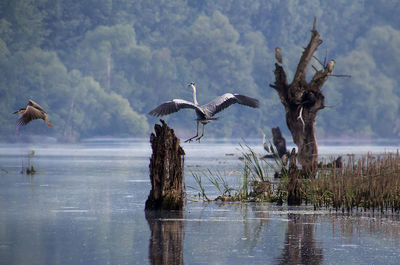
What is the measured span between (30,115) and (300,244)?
838 cm

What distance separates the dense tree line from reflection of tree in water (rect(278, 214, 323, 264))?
6439 centimetres

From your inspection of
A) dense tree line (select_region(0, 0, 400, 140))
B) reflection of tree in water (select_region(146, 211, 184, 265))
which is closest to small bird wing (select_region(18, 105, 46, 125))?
reflection of tree in water (select_region(146, 211, 184, 265))

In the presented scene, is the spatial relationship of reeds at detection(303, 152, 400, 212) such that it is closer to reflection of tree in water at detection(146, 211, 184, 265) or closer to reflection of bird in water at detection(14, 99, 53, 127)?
reflection of tree in water at detection(146, 211, 184, 265)

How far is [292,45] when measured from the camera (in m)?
101

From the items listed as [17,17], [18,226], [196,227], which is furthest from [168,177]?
[17,17]

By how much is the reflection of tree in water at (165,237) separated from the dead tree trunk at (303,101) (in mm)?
7480

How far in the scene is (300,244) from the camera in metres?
10.5

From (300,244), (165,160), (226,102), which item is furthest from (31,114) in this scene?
(300,244)

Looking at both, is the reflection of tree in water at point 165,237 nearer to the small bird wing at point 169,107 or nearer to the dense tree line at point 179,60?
the small bird wing at point 169,107

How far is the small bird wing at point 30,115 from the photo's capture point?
17.2 meters

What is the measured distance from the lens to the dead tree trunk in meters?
20.4

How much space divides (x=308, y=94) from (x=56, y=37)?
263 ft

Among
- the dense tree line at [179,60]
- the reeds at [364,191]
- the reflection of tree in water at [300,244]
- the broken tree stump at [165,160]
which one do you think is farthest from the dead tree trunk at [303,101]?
the dense tree line at [179,60]

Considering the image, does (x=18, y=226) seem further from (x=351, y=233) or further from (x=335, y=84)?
(x=335, y=84)
